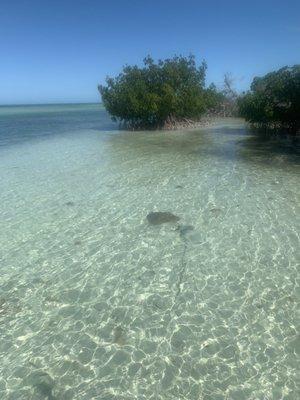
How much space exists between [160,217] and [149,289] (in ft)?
14.4

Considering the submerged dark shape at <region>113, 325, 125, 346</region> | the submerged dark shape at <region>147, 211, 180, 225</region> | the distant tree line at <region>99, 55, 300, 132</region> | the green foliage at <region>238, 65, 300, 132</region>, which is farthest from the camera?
the distant tree line at <region>99, 55, 300, 132</region>

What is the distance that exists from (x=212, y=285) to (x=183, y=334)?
6.03 ft

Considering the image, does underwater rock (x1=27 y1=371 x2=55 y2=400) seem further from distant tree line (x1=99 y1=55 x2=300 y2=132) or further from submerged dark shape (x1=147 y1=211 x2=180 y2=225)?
distant tree line (x1=99 y1=55 x2=300 y2=132)

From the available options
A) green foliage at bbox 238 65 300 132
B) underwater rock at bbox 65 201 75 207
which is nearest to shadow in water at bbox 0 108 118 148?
green foliage at bbox 238 65 300 132

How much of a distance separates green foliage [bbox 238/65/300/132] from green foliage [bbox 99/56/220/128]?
7.22 metres

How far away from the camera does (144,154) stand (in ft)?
78.6

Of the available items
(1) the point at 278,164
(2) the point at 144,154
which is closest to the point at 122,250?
(1) the point at 278,164

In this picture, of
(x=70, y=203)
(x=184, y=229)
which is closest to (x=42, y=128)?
(x=70, y=203)

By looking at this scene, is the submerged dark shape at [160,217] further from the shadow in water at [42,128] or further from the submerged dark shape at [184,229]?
the shadow in water at [42,128]

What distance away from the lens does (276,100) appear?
2642cm

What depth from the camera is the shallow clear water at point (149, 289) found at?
5.86 m

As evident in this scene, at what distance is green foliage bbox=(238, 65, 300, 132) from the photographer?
2522cm

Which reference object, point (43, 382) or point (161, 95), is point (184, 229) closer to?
point (43, 382)

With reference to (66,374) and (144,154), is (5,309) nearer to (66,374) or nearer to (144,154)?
(66,374)
